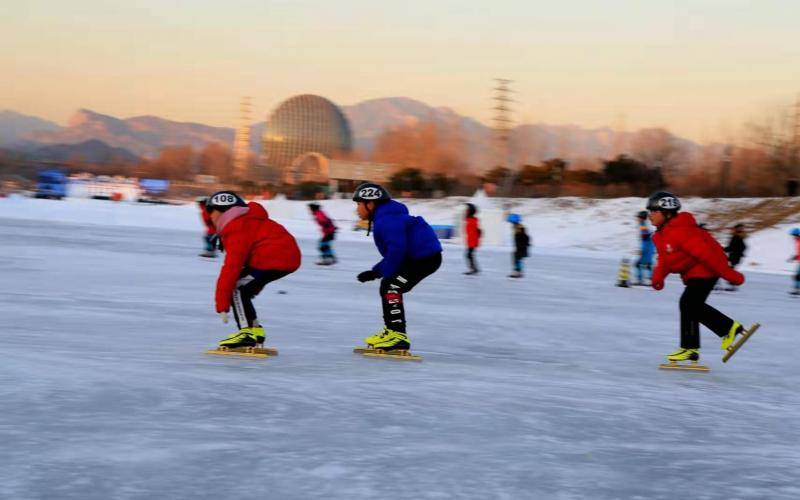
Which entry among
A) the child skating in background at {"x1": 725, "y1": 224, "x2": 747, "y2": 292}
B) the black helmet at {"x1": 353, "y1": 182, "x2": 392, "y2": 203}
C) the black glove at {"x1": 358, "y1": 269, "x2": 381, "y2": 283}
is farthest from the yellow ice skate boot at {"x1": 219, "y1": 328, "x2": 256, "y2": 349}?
the child skating in background at {"x1": 725, "y1": 224, "x2": 747, "y2": 292}

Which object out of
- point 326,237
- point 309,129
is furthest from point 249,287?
point 309,129

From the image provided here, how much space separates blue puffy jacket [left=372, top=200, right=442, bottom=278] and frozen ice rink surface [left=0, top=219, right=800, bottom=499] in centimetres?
78

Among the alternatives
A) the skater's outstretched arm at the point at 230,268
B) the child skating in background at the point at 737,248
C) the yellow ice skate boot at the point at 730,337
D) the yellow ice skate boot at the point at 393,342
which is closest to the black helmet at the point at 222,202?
the skater's outstretched arm at the point at 230,268

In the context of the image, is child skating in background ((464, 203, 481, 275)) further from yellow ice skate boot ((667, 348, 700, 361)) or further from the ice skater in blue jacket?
the ice skater in blue jacket

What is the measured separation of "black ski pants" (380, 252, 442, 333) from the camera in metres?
7.45

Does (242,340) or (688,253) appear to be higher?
(688,253)

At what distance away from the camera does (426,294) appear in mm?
14242

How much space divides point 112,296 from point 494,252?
2073 cm

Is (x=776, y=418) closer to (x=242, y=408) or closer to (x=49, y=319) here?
(x=242, y=408)

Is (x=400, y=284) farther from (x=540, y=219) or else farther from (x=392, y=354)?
A: (x=540, y=219)

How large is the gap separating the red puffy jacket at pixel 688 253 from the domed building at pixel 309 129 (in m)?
139

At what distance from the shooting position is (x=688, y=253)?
7.36 metres

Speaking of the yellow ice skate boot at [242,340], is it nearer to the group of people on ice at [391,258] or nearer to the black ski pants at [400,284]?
the group of people on ice at [391,258]

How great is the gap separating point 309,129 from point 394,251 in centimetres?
14095
